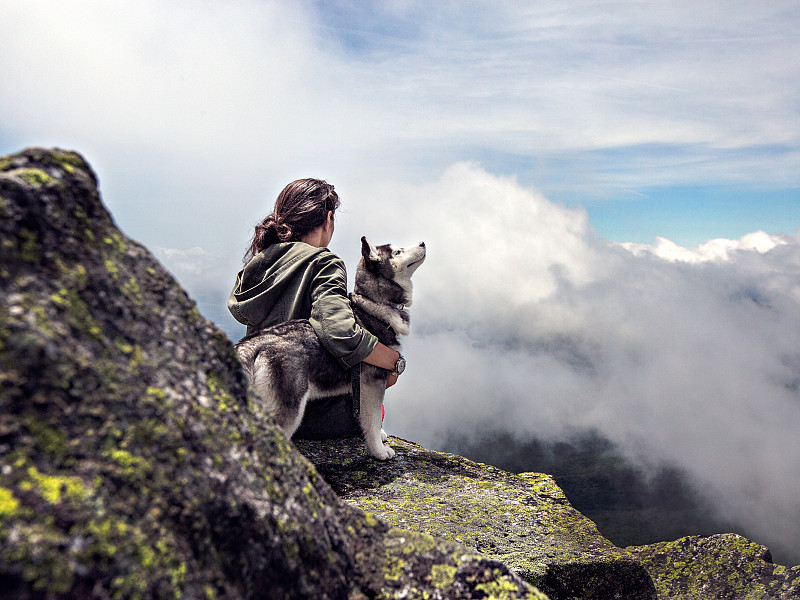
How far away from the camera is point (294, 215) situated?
813cm

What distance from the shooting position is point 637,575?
5590mm

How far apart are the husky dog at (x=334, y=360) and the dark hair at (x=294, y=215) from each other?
1.09m

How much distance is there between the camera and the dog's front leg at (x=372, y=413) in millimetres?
8000

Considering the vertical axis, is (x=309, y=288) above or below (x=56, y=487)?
above

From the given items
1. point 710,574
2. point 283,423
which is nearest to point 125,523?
point 283,423

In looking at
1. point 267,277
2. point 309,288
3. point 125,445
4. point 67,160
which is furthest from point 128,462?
point 267,277

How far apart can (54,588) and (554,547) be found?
5.45m

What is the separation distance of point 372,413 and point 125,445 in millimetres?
6265

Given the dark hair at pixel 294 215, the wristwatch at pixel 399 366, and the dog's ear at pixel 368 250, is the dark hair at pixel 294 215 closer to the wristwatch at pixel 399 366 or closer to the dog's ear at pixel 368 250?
the dog's ear at pixel 368 250

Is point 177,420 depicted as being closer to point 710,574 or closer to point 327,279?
point 327,279

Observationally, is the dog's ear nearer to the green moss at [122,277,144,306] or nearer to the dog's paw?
the dog's paw

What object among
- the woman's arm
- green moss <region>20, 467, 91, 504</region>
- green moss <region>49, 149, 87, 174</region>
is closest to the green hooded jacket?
the woman's arm

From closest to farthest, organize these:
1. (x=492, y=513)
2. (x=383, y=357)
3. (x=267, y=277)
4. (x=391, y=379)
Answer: (x=492, y=513)
(x=267, y=277)
(x=383, y=357)
(x=391, y=379)

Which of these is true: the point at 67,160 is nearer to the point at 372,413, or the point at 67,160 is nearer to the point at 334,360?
the point at 334,360
